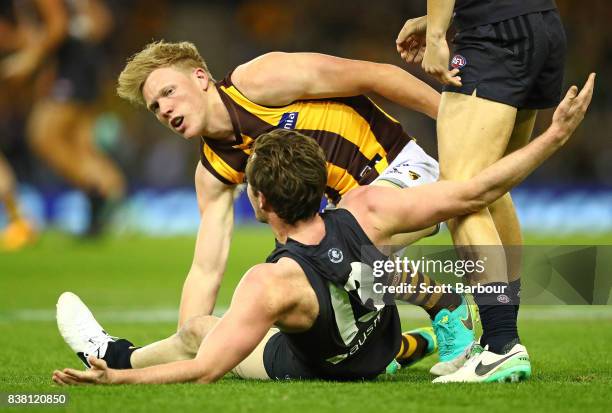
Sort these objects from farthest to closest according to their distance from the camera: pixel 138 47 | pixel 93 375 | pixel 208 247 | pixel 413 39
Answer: pixel 138 47, pixel 208 247, pixel 413 39, pixel 93 375

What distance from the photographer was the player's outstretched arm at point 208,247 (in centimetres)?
568

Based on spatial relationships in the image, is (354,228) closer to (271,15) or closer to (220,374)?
(220,374)

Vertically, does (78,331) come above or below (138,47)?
below

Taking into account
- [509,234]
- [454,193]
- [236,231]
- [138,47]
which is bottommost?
[509,234]

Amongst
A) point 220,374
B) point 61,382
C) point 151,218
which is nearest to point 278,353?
point 220,374

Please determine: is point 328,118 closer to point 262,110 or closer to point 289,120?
point 289,120

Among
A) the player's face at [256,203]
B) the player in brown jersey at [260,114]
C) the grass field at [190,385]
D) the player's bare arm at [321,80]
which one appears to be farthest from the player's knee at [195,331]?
the player's bare arm at [321,80]

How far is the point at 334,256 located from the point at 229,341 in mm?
576

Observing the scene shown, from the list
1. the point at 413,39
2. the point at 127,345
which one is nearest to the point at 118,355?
the point at 127,345

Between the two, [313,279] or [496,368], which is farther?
[496,368]

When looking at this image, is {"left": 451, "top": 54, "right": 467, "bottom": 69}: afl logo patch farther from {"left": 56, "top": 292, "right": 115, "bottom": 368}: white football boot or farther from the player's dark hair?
{"left": 56, "top": 292, "right": 115, "bottom": 368}: white football boot

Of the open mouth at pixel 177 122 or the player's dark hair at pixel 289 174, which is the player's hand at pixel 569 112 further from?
the open mouth at pixel 177 122

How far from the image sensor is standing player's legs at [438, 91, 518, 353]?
493 centimetres

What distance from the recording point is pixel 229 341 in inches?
169
